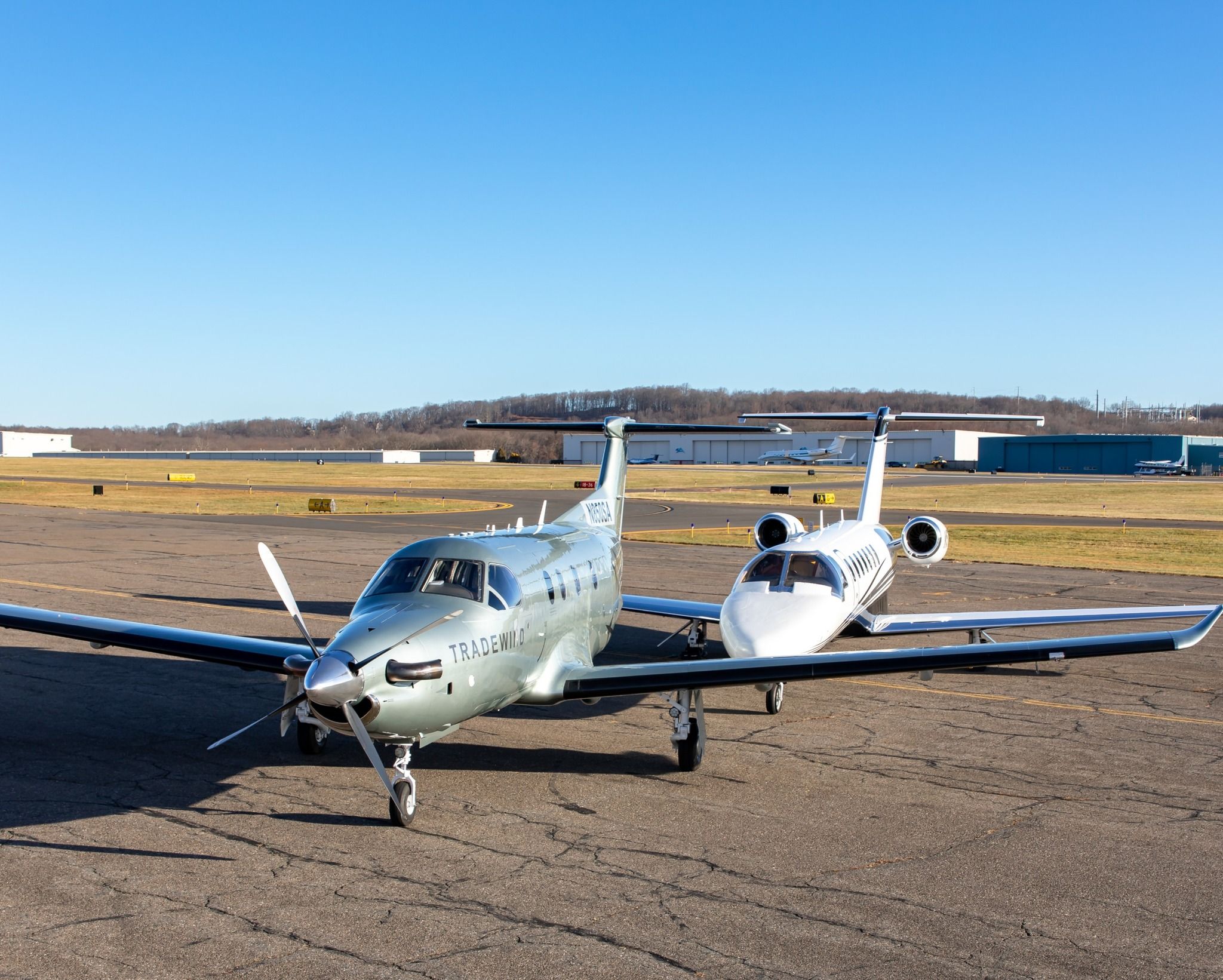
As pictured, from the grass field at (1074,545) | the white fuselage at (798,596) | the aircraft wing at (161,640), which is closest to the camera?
the aircraft wing at (161,640)

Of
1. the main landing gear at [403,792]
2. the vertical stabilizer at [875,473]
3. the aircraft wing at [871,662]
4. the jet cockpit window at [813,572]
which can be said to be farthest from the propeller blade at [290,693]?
the vertical stabilizer at [875,473]

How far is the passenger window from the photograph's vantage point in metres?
12.0

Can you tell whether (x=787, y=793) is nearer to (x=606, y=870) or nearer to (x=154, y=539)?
(x=606, y=870)

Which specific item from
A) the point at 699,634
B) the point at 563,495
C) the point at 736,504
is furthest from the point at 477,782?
the point at 563,495

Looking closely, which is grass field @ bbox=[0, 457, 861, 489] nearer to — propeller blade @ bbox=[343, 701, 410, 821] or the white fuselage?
the white fuselage

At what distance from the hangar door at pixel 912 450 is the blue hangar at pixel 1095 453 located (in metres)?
9.28

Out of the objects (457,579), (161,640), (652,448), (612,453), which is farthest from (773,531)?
(652,448)

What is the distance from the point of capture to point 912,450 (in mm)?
165250

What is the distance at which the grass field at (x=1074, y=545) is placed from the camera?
35.8 meters

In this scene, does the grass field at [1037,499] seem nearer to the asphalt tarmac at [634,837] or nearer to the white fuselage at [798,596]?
the white fuselage at [798,596]

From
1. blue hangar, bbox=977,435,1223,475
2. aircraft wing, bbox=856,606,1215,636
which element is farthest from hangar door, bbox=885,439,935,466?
aircraft wing, bbox=856,606,1215,636

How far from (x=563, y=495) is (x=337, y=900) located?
66.9 metres

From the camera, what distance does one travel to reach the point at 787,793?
11.8 metres

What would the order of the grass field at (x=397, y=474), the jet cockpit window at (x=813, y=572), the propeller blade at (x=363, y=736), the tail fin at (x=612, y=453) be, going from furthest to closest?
the grass field at (x=397, y=474) < the tail fin at (x=612, y=453) < the jet cockpit window at (x=813, y=572) < the propeller blade at (x=363, y=736)
